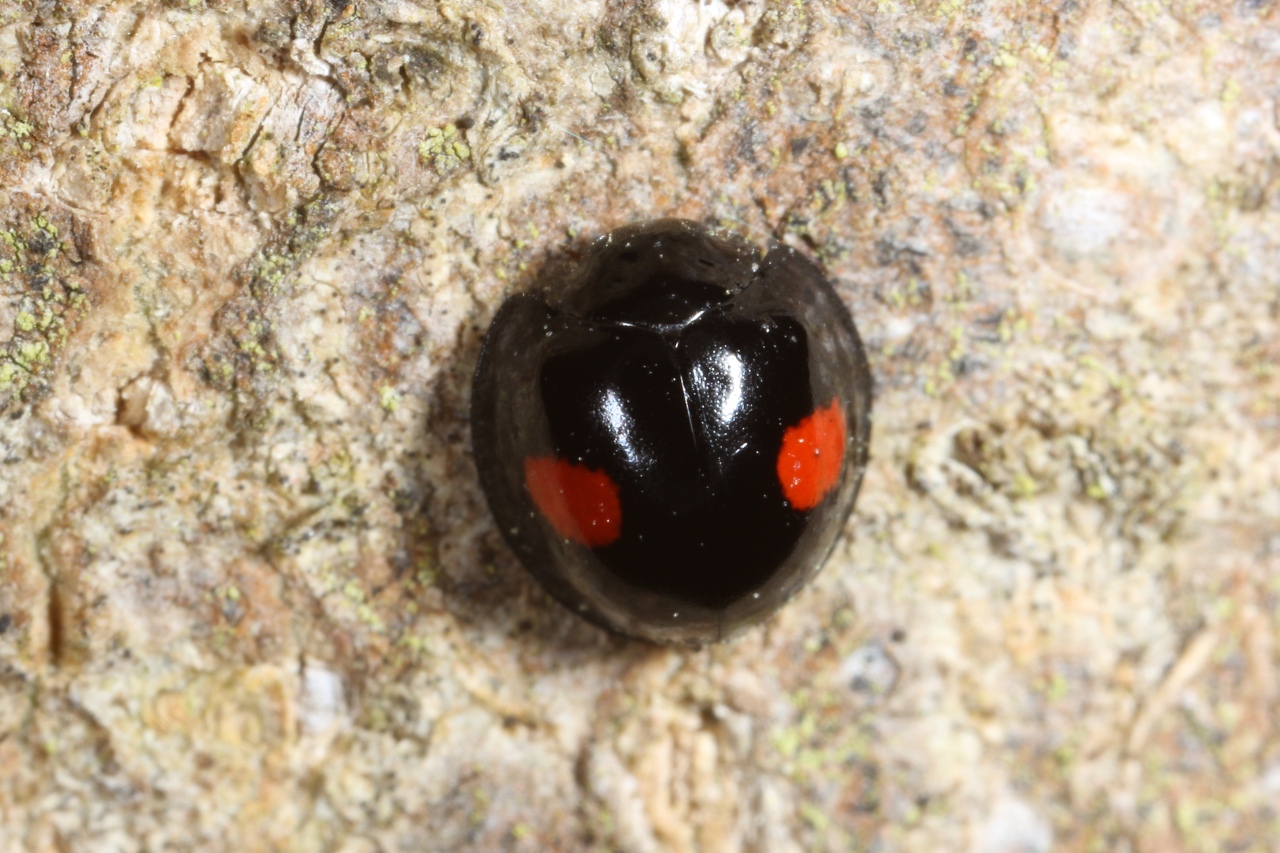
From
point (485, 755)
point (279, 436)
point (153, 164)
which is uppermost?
point (153, 164)

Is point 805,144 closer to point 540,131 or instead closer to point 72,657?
point 540,131

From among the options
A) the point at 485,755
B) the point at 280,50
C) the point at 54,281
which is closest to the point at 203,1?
the point at 280,50

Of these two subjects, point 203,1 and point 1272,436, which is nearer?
point 203,1

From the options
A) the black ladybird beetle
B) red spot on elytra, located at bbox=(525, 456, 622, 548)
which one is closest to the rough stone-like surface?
the black ladybird beetle

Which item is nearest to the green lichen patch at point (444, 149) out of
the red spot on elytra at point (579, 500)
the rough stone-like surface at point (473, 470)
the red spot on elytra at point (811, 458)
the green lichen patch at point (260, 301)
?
the rough stone-like surface at point (473, 470)

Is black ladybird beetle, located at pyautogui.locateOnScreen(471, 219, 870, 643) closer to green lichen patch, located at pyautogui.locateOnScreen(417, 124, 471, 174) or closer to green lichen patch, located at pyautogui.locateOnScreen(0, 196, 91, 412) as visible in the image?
green lichen patch, located at pyautogui.locateOnScreen(417, 124, 471, 174)
